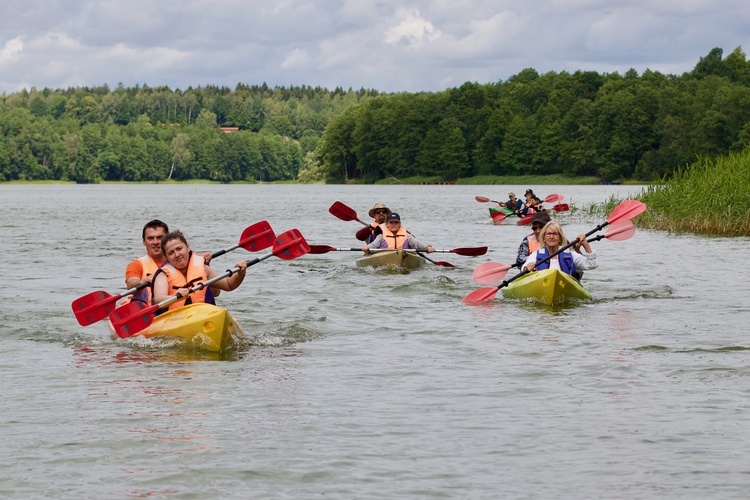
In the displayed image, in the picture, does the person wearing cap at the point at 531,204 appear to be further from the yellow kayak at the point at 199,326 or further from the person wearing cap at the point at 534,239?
the yellow kayak at the point at 199,326

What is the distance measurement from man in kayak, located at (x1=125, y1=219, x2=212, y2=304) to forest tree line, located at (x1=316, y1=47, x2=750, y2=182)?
8337 cm

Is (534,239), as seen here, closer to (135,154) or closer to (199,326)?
(199,326)

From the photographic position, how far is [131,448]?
254 inches

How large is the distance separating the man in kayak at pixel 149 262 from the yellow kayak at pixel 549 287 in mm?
4116

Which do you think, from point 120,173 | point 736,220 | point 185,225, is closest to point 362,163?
point 120,173

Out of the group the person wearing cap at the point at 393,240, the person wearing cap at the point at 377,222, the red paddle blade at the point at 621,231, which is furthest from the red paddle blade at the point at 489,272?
the person wearing cap at the point at 377,222

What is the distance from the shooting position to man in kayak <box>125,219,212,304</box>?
33.9 ft

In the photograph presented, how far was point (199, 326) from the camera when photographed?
960 centimetres

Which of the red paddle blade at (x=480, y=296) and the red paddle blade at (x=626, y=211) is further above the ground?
the red paddle blade at (x=626, y=211)

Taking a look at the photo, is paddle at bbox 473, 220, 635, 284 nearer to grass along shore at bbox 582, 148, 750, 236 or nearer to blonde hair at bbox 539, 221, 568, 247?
blonde hair at bbox 539, 221, 568, 247

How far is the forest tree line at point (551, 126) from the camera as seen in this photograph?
312ft

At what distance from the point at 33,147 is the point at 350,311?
14076 centimetres

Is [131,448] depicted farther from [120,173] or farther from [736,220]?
[120,173]

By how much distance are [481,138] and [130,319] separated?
11040 centimetres
